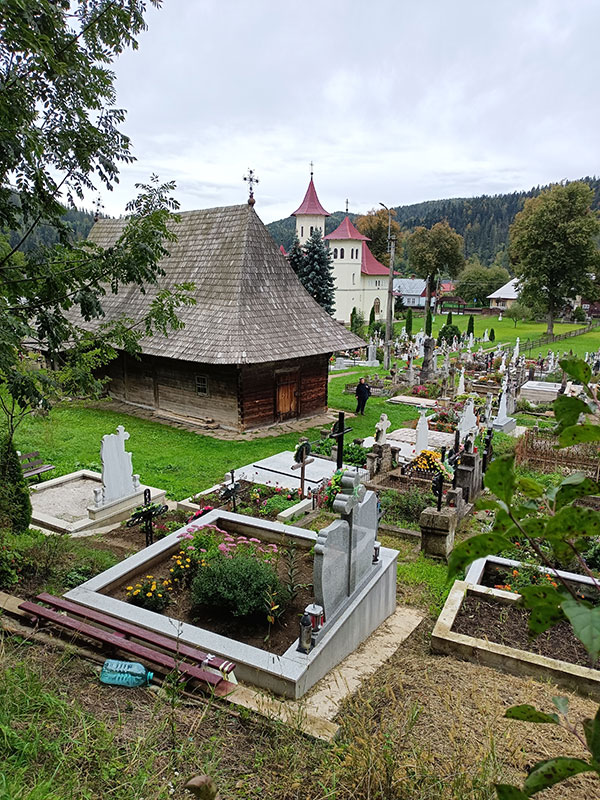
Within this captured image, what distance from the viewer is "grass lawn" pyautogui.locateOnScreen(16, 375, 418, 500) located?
12500 millimetres

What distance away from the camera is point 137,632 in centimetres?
508

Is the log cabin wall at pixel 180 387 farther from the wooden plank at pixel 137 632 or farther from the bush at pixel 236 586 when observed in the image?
the wooden plank at pixel 137 632

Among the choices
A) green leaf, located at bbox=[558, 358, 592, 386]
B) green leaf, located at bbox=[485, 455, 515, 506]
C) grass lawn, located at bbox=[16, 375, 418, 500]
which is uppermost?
green leaf, located at bbox=[558, 358, 592, 386]

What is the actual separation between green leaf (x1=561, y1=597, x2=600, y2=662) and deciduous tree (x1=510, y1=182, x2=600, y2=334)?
48686 mm

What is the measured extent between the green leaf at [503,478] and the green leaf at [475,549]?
0.30 feet

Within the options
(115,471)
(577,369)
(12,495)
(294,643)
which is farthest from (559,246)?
(577,369)

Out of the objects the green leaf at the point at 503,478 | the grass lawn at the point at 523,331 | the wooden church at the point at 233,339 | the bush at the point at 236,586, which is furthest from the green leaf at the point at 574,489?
the grass lawn at the point at 523,331

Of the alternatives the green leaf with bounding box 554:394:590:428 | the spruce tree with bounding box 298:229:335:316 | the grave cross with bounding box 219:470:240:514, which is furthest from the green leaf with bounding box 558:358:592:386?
the spruce tree with bounding box 298:229:335:316

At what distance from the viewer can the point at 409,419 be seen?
1859cm

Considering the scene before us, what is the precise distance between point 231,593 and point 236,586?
9cm

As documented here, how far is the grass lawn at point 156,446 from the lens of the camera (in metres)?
12.5

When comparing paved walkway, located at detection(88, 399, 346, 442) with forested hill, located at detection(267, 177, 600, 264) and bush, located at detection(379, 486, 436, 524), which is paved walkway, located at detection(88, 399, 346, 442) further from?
forested hill, located at detection(267, 177, 600, 264)

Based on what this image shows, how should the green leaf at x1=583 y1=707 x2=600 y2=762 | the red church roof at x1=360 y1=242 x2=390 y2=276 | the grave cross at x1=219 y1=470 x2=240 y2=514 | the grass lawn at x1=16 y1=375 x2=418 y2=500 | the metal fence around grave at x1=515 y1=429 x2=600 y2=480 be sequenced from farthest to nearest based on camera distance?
the red church roof at x1=360 y1=242 x2=390 y2=276, the grass lawn at x1=16 y1=375 x2=418 y2=500, the metal fence around grave at x1=515 y1=429 x2=600 y2=480, the grave cross at x1=219 y1=470 x2=240 y2=514, the green leaf at x1=583 y1=707 x2=600 y2=762

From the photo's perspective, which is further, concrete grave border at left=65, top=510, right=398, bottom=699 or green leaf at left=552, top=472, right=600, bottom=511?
concrete grave border at left=65, top=510, right=398, bottom=699
